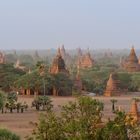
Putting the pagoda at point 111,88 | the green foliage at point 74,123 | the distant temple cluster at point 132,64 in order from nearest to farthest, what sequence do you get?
the green foliage at point 74,123 → the pagoda at point 111,88 → the distant temple cluster at point 132,64

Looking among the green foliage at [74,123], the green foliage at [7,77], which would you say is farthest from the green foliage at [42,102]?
the green foliage at [74,123]

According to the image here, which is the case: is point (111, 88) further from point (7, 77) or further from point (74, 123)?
point (74, 123)

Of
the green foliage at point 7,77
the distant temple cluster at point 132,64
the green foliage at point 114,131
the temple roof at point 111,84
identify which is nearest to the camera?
the green foliage at point 114,131

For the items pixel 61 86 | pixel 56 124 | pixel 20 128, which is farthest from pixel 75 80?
pixel 56 124

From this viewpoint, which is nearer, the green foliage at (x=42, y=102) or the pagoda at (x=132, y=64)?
the green foliage at (x=42, y=102)

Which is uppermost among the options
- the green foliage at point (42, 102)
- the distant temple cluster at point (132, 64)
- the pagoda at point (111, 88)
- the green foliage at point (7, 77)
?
the distant temple cluster at point (132, 64)

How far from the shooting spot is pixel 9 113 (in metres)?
40.8

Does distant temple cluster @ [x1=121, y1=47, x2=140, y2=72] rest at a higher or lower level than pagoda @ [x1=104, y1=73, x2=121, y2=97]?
higher

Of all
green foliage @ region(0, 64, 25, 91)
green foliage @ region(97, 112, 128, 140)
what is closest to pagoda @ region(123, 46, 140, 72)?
green foliage @ region(0, 64, 25, 91)

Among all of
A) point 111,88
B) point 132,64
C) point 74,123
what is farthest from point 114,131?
point 132,64

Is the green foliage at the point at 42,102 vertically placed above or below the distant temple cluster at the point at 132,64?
below

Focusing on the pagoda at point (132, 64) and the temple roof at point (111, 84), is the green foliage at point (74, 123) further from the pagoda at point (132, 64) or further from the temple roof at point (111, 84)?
the pagoda at point (132, 64)

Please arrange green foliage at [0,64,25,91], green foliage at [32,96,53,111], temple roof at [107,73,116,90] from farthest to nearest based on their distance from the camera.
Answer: green foliage at [0,64,25,91] → temple roof at [107,73,116,90] → green foliage at [32,96,53,111]

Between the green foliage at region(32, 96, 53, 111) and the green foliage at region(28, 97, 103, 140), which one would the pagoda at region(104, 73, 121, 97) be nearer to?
the green foliage at region(32, 96, 53, 111)
